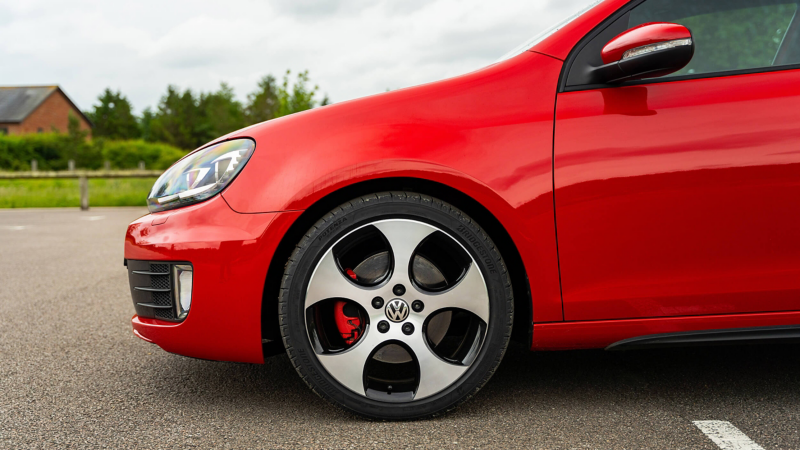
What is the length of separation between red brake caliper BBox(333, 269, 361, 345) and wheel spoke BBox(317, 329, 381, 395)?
0.08 meters

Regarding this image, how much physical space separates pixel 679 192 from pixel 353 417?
4.24ft

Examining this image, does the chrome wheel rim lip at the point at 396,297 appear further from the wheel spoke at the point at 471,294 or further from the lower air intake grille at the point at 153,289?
the lower air intake grille at the point at 153,289

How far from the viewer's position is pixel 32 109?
5362 centimetres

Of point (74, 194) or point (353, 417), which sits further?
point (74, 194)

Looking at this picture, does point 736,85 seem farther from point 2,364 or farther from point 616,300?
point 2,364

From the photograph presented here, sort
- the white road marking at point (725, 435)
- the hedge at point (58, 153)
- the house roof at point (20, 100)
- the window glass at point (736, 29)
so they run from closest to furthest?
the white road marking at point (725, 435)
the window glass at point (736, 29)
the hedge at point (58, 153)
the house roof at point (20, 100)

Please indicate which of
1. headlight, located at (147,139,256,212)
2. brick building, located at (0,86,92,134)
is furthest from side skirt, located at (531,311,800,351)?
brick building, located at (0,86,92,134)

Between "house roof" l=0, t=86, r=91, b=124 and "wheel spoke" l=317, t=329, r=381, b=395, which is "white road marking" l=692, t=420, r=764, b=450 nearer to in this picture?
"wheel spoke" l=317, t=329, r=381, b=395

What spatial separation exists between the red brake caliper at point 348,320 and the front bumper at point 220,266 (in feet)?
0.86

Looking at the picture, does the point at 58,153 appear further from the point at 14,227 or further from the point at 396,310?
the point at 396,310

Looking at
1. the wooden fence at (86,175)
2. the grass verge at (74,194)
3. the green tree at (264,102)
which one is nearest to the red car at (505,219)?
the wooden fence at (86,175)

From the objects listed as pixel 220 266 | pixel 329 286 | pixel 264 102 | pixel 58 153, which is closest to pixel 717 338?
pixel 329 286

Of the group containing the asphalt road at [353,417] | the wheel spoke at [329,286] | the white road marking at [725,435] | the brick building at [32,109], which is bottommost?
the white road marking at [725,435]

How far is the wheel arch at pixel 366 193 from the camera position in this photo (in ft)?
6.27
